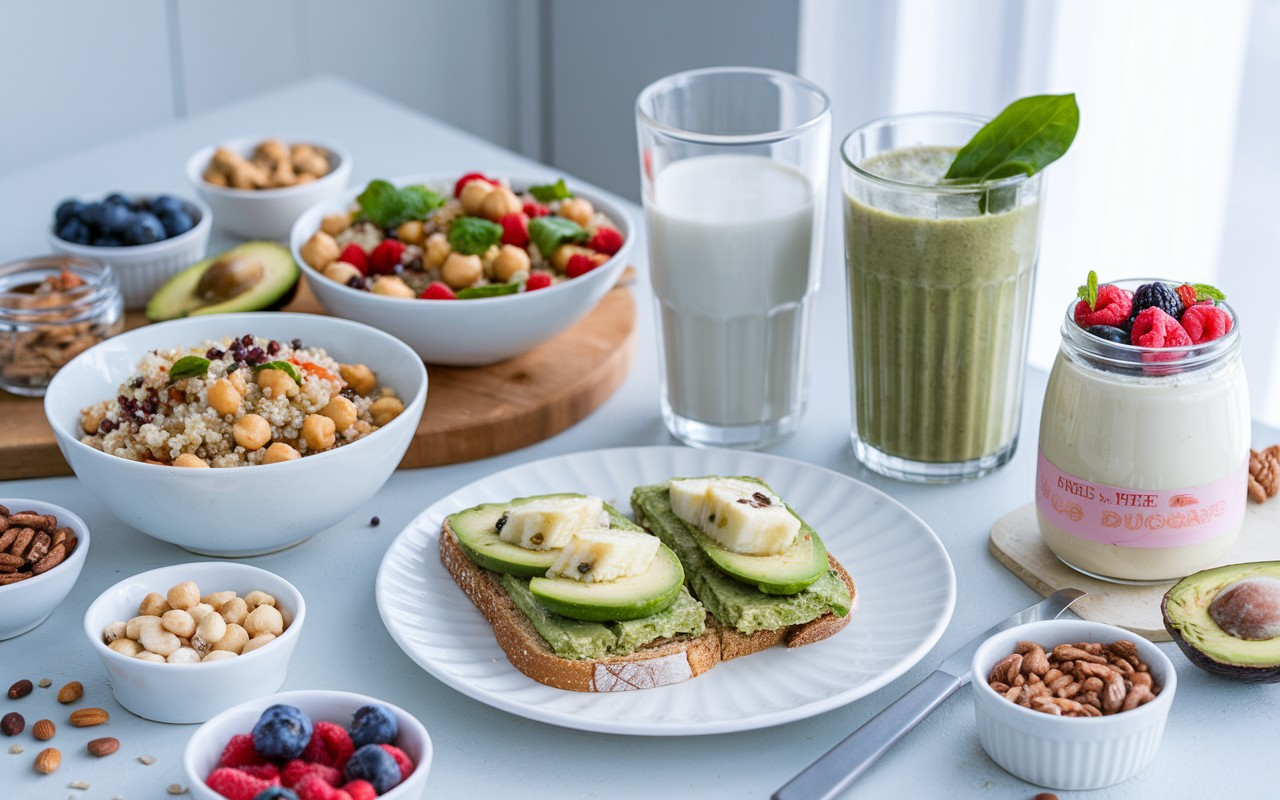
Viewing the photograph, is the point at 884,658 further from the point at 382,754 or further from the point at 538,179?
the point at 538,179

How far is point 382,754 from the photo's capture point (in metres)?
1.12

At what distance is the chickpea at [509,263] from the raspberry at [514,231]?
5 cm

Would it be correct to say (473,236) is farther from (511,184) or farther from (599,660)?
(599,660)

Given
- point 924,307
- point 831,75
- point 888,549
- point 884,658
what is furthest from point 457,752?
point 831,75

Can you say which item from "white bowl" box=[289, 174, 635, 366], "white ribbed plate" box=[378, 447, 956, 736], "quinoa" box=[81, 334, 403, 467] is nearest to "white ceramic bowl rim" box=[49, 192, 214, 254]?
"white bowl" box=[289, 174, 635, 366]

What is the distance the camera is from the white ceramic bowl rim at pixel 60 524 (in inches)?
54.5

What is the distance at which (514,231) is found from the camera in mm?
1988

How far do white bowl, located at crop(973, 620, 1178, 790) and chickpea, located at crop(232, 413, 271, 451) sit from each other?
82 centimetres

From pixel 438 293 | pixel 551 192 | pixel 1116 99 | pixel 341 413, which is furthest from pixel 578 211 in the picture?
pixel 1116 99

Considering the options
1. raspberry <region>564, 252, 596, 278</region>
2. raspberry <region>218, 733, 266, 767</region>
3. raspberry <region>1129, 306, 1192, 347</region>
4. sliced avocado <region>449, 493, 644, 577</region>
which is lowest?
raspberry <region>218, 733, 266, 767</region>

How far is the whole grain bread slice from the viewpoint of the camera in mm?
1318

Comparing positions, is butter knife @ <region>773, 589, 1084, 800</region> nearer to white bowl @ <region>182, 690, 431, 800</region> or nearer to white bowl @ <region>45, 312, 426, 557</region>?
white bowl @ <region>182, 690, 431, 800</region>

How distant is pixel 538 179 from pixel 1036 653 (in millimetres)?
1254

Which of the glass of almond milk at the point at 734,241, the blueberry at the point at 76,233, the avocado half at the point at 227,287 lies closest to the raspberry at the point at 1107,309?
the glass of almond milk at the point at 734,241
